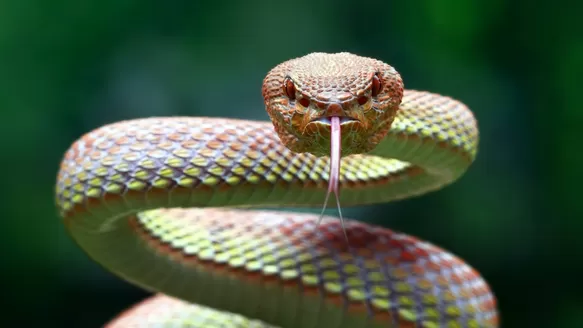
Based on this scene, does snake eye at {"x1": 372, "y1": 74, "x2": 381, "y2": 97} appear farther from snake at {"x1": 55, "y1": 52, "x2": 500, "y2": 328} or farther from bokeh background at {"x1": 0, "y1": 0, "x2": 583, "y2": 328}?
bokeh background at {"x1": 0, "y1": 0, "x2": 583, "y2": 328}

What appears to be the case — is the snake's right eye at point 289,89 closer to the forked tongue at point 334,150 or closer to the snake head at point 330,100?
the snake head at point 330,100

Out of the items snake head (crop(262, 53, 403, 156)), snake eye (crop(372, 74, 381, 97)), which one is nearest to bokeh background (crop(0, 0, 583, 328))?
snake head (crop(262, 53, 403, 156))

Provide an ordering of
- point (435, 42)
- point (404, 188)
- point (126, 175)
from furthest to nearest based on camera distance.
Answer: point (435, 42) < point (404, 188) < point (126, 175)

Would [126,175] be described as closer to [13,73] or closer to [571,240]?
[13,73]

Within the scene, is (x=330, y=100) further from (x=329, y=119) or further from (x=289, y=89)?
(x=289, y=89)

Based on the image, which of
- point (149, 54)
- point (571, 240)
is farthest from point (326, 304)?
point (571, 240)

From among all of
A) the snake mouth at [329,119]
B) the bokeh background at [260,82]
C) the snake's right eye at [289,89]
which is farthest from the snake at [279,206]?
the bokeh background at [260,82]
